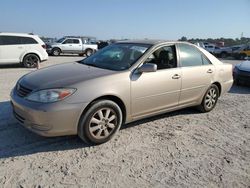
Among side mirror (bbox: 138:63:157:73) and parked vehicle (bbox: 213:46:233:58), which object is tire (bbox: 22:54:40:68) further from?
parked vehicle (bbox: 213:46:233:58)

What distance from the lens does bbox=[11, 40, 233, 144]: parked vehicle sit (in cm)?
385

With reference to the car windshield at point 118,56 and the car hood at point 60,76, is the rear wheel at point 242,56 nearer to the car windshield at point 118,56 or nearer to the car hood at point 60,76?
the car windshield at point 118,56

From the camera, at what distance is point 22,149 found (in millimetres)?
3953

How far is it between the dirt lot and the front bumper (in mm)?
330

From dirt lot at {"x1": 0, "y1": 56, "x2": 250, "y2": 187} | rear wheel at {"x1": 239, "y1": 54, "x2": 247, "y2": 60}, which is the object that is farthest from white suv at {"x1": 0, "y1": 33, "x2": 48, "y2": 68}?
rear wheel at {"x1": 239, "y1": 54, "x2": 247, "y2": 60}

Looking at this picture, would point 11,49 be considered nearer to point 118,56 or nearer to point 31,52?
point 31,52

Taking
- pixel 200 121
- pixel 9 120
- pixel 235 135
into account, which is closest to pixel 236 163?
pixel 235 135

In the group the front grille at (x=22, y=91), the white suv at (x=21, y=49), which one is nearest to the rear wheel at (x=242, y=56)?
the white suv at (x=21, y=49)

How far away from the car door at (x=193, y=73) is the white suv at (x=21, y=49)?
9097 millimetres

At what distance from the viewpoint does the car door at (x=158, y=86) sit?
4547 millimetres

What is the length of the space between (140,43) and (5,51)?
28.9ft

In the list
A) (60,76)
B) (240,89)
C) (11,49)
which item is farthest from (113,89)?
(11,49)

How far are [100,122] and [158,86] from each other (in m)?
1.25

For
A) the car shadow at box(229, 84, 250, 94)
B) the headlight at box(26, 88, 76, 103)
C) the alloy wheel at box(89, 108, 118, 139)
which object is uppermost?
the headlight at box(26, 88, 76, 103)
